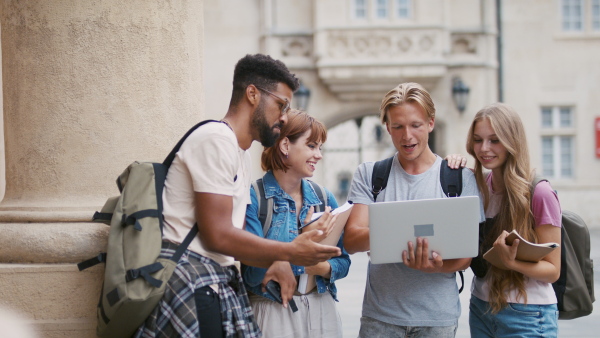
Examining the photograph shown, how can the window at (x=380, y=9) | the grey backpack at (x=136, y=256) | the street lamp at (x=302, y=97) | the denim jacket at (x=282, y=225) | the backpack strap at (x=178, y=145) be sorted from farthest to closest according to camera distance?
the window at (x=380, y=9) < the street lamp at (x=302, y=97) < the denim jacket at (x=282, y=225) < the backpack strap at (x=178, y=145) < the grey backpack at (x=136, y=256)

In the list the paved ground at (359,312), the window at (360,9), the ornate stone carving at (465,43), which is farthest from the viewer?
the ornate stone carving at (465,43)

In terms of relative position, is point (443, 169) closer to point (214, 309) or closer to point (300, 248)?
point (300, 248)

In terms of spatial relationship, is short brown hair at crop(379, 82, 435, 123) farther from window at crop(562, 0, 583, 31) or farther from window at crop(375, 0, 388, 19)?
window at crop(562, 0, 583, 31)

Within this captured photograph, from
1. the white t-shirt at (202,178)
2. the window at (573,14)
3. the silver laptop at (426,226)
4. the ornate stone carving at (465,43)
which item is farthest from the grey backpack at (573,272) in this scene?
the window at (573,14)

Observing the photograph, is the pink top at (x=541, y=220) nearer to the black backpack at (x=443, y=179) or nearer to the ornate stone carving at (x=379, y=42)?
the black backpack at (x=443, y=179)

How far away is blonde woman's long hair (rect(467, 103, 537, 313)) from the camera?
10.3 ft

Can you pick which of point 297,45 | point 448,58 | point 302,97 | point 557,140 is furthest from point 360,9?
point 557,140

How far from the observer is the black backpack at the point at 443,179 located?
10.3 feet

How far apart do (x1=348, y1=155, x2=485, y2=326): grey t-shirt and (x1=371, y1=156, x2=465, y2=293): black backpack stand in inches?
0.7

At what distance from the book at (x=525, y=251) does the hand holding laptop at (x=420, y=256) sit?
29 centimetres

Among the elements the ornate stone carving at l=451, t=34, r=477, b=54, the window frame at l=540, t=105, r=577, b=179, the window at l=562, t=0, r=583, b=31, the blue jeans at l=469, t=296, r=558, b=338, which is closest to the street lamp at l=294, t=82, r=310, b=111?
the ornate stone carving at l=451, t=34, r=477, b=54

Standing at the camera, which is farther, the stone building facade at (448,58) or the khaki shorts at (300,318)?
the stone building facade at (448,58)

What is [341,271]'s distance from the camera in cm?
319

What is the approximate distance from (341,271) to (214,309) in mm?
744
